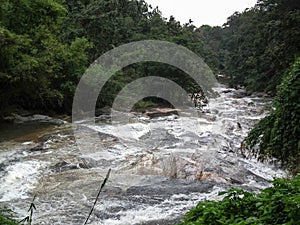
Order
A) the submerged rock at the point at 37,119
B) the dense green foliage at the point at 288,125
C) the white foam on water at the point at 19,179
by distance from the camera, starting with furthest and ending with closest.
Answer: the submerged rock at the point at 37,119
the white foam on water at the point at 19,179
the dense green foliage at the point at 288,125

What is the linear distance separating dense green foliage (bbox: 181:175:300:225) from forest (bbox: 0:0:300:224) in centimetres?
7

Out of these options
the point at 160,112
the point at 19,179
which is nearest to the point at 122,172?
the point at 19,179

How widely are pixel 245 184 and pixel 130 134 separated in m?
5.81

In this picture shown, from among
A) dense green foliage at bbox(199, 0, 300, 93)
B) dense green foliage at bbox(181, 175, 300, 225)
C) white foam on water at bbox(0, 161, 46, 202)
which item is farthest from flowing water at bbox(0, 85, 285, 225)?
dense green foliage at bbox(199, 0, 300, 93)

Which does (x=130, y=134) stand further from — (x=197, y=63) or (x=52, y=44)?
(x=197, y=63)

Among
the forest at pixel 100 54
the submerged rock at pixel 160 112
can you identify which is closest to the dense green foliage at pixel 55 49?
the forest at pixel 100 54

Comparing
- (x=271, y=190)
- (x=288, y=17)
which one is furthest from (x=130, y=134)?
(x=271, y=190)

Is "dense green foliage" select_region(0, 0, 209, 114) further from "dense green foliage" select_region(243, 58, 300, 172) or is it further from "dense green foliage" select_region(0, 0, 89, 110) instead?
"dense green foliage" select_region(243, 58, 300, 172)

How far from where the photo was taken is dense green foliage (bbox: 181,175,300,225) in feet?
7.44

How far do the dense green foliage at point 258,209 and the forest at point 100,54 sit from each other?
0.07m

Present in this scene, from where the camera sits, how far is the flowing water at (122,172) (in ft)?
18.1

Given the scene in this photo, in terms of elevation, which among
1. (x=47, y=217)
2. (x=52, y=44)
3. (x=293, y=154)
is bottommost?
(x=47, y=217)

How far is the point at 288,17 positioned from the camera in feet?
50.0

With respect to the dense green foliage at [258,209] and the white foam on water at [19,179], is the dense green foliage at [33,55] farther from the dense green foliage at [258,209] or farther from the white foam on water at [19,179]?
the dense green foliage at [258,209]
